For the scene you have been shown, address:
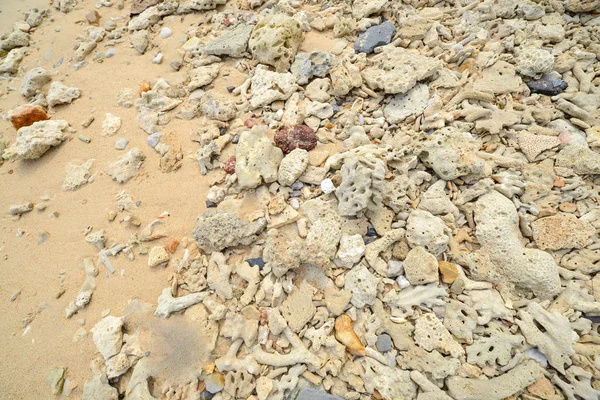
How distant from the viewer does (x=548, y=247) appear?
107 inches

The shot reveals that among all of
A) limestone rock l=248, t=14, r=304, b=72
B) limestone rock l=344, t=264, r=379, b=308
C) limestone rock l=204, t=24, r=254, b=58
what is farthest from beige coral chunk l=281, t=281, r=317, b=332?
limestone rock l=204, t=24, r=254, b=58

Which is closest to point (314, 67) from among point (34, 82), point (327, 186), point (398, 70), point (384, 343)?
point (398, 70)

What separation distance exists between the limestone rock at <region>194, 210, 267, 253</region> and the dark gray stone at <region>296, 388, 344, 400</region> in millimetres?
1362

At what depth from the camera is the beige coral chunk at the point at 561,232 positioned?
2.67 meters

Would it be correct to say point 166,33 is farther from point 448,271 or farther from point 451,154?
point 448,271

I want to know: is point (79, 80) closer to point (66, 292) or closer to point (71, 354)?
point (66, 292)

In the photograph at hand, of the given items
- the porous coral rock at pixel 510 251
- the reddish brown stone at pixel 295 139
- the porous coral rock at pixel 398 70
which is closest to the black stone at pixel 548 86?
the porous coral rock at pixel 398 70

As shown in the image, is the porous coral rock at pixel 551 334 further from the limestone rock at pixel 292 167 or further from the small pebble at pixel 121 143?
the small pebble at pixel 121 143

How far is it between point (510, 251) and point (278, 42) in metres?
3.57

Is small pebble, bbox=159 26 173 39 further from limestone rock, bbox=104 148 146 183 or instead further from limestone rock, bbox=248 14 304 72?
limestone rock, bbox=104 148 146 183

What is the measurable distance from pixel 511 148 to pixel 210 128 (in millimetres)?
3342

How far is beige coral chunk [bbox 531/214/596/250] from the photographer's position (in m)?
2.67

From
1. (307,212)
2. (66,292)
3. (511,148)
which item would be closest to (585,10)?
(511,148)

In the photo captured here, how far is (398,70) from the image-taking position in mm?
3680
